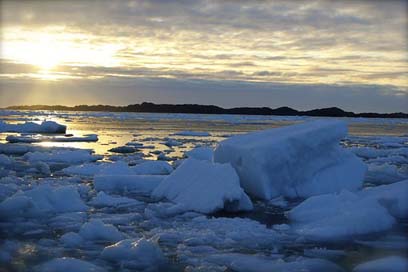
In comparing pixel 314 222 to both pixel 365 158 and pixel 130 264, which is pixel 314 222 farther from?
pixel 365 158

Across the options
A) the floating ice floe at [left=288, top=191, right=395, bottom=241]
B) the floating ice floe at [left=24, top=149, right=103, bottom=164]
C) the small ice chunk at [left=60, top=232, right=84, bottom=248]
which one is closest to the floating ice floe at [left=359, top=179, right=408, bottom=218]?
the floating ice floe at [left=288, top=191, right=395, bottom=241]

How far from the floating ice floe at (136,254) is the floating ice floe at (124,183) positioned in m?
3.82

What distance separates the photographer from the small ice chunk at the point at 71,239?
5.36 meters

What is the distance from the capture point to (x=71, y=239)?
541 cm

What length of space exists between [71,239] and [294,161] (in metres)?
4.29

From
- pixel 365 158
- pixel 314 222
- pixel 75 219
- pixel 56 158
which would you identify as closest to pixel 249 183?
pixel 314 222

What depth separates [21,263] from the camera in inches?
183

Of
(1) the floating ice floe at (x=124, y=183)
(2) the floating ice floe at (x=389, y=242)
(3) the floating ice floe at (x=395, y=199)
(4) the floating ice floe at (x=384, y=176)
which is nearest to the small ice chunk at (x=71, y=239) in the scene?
(2) the floating ice floe at (x=389, y=242)

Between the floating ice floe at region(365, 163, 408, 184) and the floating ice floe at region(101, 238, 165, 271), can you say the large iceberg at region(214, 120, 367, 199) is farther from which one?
the floating ice floe at region(101, 238, 165, 271)

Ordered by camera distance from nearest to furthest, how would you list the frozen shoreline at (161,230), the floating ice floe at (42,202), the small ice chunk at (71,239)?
the frozen shoreline at (161,230) < the small ice chunk at (71,239) < the floating ice floe at (42,202)

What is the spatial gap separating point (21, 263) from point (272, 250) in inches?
98.9

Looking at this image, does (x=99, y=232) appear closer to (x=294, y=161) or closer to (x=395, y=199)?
(x=294, y=161)

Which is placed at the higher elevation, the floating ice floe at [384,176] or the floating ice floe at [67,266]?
the floating ice floe at [384,176]

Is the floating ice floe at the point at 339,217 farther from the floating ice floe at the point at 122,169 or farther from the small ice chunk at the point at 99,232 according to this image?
the floating ice floe at the point at 122,169
